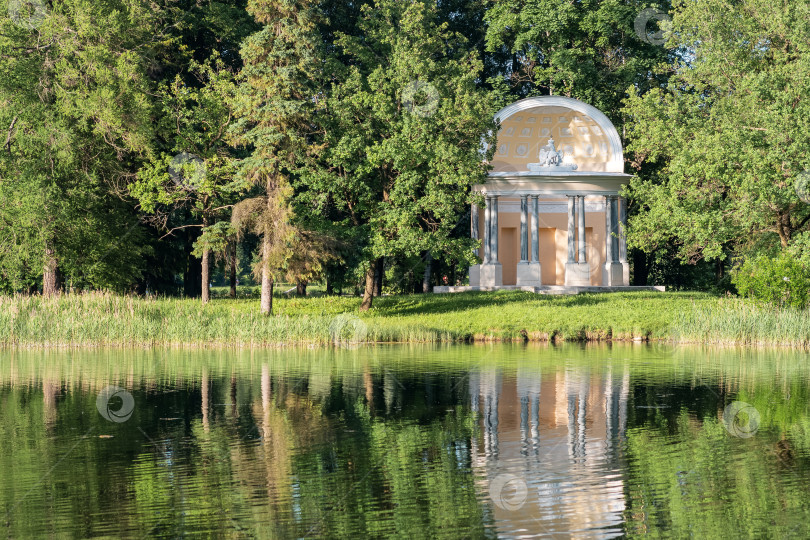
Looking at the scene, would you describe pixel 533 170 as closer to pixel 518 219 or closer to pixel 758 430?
pixel 518 219

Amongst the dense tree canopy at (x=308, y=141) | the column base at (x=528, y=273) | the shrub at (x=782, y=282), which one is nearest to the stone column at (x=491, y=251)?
the column base at (x=528, y=273)

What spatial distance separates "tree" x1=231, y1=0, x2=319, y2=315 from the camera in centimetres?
3388

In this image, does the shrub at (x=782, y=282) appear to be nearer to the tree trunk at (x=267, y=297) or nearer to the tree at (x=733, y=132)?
Result: the tree at (x=733, y=132)

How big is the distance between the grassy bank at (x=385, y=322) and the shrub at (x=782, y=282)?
0.66 meters

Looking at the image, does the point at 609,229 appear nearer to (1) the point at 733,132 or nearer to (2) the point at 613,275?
(2) the point at 613,275

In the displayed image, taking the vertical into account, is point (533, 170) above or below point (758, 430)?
above

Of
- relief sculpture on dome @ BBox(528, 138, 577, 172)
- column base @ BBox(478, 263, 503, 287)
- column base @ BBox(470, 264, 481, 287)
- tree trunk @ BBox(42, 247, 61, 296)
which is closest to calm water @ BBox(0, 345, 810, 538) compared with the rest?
tree trunk @ BBox(42, 247, 61, 296)

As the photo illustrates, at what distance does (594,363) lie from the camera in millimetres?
24125

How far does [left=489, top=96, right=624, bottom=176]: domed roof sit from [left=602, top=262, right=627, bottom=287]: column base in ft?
14.7

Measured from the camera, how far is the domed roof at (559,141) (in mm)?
45812

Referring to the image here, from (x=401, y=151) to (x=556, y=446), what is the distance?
23328 mm

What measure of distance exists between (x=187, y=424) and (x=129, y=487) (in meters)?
4.33

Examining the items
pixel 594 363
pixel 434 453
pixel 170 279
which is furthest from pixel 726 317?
pixel 170 279

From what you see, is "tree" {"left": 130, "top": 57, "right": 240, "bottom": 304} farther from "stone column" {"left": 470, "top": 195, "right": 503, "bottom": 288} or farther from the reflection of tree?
the reflection of tree
